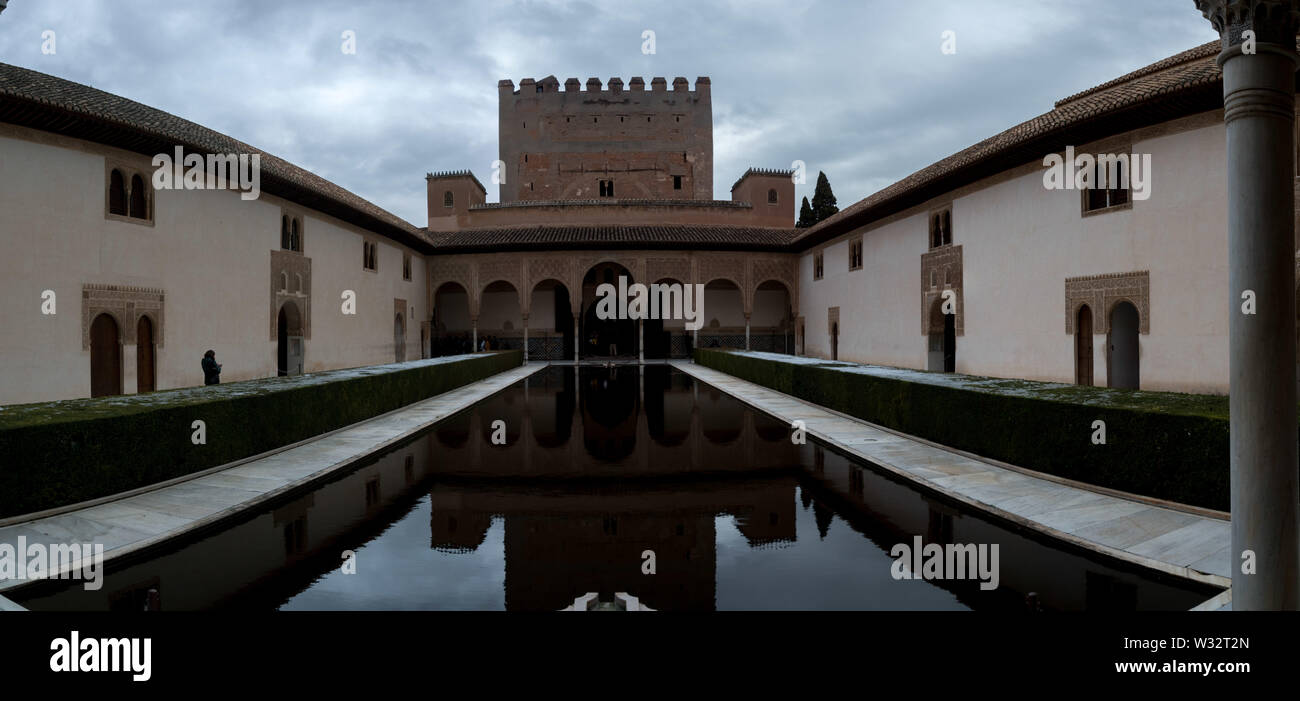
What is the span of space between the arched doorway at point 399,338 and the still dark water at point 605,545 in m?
15.7

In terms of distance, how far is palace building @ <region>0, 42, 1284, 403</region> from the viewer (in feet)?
31.7

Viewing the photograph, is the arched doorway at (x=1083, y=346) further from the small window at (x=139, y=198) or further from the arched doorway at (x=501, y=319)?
the arched doorway at (x=501, y=319)

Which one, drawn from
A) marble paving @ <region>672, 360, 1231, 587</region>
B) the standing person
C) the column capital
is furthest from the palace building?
marble paving @ <region>672, 360, 1231, 587</region>

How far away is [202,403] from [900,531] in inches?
271

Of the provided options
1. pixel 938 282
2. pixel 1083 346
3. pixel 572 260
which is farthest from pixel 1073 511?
pixel 572 260

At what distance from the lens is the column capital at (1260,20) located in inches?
105

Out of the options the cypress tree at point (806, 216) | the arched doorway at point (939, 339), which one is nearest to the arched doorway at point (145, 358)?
the arched doorway at point (939, 339)

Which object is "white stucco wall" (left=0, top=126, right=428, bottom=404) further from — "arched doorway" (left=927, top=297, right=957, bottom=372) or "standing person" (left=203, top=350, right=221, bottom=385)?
"arched doorway" (left=927, top=297, right=957, bottom=372)

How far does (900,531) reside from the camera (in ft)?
16.2

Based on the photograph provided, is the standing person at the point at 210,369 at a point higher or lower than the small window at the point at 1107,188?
lower

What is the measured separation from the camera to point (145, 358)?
37.9 ft
